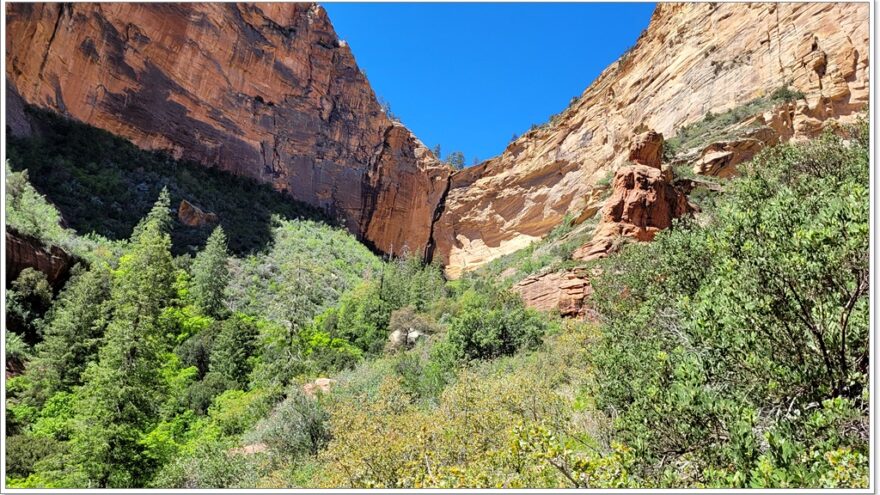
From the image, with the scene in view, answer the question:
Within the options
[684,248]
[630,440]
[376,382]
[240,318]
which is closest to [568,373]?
[684,248]

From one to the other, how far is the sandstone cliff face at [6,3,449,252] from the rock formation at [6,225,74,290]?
69.8ft

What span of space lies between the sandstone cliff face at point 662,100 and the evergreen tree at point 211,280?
27.9 m

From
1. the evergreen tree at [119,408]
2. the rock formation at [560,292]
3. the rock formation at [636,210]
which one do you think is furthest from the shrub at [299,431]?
the rock formation at [636,210]

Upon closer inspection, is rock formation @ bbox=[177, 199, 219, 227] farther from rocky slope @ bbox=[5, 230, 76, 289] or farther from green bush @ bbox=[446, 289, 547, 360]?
green bush @ bbox=[446, 289, 547, 360]

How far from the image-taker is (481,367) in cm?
2062

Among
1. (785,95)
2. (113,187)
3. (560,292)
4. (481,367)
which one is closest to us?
(481,367)

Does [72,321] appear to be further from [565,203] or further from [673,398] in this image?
[565,203]

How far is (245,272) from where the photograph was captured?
132 ft

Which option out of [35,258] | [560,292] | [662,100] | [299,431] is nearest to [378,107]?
[662,100]

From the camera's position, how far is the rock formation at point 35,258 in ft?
81.1

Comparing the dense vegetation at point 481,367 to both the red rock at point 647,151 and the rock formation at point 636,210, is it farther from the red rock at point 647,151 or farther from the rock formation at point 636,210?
the red rock at point 647,151

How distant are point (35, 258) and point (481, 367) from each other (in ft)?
75.0

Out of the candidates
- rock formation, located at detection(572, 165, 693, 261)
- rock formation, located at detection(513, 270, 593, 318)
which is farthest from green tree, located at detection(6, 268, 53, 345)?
rock formation, located at detection(572, 165, 693, 261)

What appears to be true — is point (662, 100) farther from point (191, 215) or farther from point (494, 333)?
point (191, 215)
